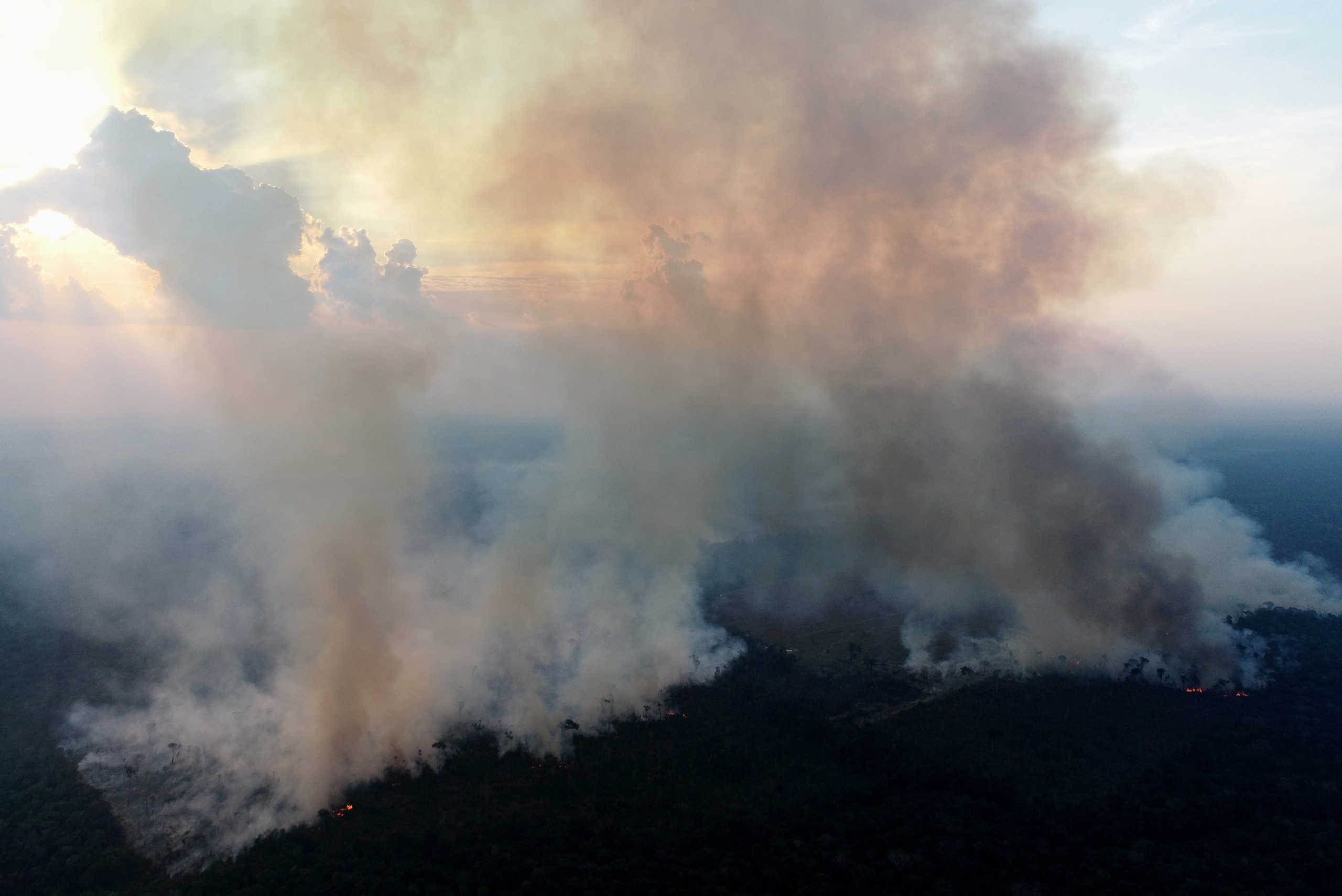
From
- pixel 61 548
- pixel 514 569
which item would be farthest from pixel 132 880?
pixel 61 548

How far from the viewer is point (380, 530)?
6219 centimetres

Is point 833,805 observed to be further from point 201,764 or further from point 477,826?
point 201,764

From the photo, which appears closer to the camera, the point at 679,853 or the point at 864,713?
the point at 679,853

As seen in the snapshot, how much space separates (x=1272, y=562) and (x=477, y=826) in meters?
111

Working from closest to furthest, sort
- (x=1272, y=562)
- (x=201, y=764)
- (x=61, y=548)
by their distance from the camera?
1. (x=201, y=764)
2. (x=61, y=548)
3. (x=1272, y=562)

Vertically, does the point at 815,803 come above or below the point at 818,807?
above

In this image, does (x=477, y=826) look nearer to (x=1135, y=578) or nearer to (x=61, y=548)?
(x=1135, y=578)

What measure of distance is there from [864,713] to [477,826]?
3376 centimetres

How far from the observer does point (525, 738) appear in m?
56.2

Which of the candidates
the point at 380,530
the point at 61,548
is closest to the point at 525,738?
the point at 380,530

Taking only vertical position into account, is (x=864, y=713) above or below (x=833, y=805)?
above

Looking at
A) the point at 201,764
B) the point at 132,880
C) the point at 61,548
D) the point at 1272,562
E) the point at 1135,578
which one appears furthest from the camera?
the point at 1272,562

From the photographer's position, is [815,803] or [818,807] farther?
[815,803]

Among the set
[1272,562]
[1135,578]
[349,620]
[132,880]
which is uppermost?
[1272,562]
